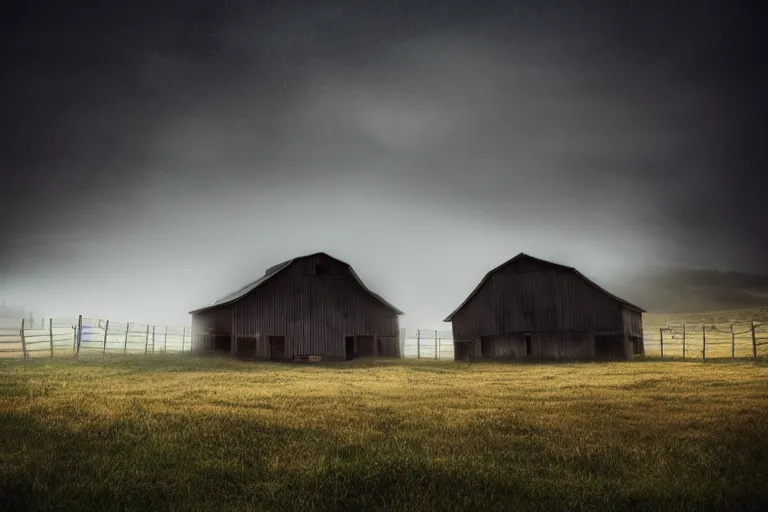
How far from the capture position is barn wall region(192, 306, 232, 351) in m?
46.2

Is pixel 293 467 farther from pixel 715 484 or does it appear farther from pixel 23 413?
pixel 23 413

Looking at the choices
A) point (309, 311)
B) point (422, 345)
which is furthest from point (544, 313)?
point (422, 345)

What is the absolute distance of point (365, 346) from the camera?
47812mm

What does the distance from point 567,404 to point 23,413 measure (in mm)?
13714

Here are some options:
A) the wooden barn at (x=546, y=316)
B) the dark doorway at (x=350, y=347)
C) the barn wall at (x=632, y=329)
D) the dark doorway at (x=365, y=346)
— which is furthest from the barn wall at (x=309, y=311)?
the barn wall at (x=632, y=329)

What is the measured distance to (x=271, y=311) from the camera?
4291 cm

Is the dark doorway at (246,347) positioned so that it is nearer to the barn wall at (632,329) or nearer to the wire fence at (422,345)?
the wire fence at (422,345)

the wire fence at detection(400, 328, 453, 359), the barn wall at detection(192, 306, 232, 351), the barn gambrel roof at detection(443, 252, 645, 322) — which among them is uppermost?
the barn gambrel roof at detection(443, 252, 645, 322)

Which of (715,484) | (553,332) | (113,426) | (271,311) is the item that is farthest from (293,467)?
(553,332)

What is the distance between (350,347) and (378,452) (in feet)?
134

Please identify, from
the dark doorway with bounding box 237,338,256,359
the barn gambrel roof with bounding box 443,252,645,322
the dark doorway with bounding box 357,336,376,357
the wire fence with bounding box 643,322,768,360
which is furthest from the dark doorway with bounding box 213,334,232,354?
the wire fence with bounding box 643,322,768,360

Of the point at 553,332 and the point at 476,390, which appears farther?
the point at 553,332

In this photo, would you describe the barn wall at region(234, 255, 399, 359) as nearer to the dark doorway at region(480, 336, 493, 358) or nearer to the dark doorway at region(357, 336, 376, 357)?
the dark doorway at region(357, 336, 376, 357)

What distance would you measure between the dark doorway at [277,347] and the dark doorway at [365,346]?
7360 mm
